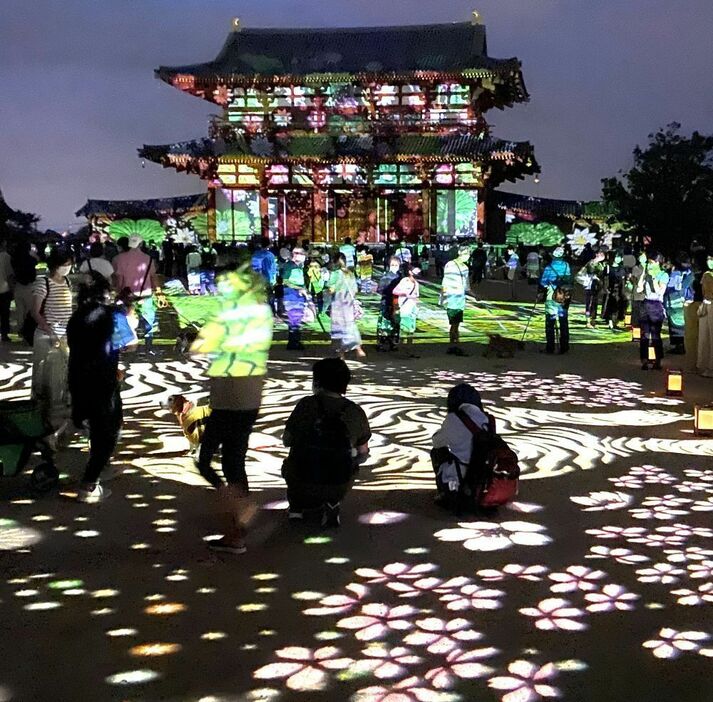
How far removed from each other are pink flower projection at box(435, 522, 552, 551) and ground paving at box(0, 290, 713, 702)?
18 millimetres

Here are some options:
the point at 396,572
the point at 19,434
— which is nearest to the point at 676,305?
the point at 396,572

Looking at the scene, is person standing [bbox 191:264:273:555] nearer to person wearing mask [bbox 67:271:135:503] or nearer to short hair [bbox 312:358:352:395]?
short hair [bbox 312:358:352:395]

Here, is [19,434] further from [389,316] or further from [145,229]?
[145,229]

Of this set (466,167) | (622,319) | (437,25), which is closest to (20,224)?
(466,167)

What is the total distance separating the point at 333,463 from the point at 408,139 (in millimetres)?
33907

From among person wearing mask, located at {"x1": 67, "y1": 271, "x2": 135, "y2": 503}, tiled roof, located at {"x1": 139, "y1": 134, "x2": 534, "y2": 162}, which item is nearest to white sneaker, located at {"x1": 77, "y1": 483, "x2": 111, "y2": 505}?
person wearing mask, located at {"x1": 67, "y1": 271, "x2": 135, "y2": 503}

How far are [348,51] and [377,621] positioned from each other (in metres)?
41.2

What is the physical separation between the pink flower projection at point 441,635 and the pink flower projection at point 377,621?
0.26ft

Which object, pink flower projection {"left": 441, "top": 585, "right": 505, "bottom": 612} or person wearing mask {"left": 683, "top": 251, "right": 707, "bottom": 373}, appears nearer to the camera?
pink flower projection {"left": 441, "top": 585, "right": 505, "bottom": 612}

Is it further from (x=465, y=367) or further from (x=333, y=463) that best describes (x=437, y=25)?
(x=333, y=463)

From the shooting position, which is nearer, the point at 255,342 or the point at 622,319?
the point at 255,342

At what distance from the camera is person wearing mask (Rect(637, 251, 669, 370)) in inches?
451

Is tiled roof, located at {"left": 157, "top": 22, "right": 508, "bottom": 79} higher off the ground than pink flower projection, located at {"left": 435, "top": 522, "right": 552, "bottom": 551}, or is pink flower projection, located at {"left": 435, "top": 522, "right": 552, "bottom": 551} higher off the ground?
tiled roof, located at {"left": 157, "top": 22, "right": 508, "bottom": 79}

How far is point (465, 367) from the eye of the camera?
1261 centimetres
